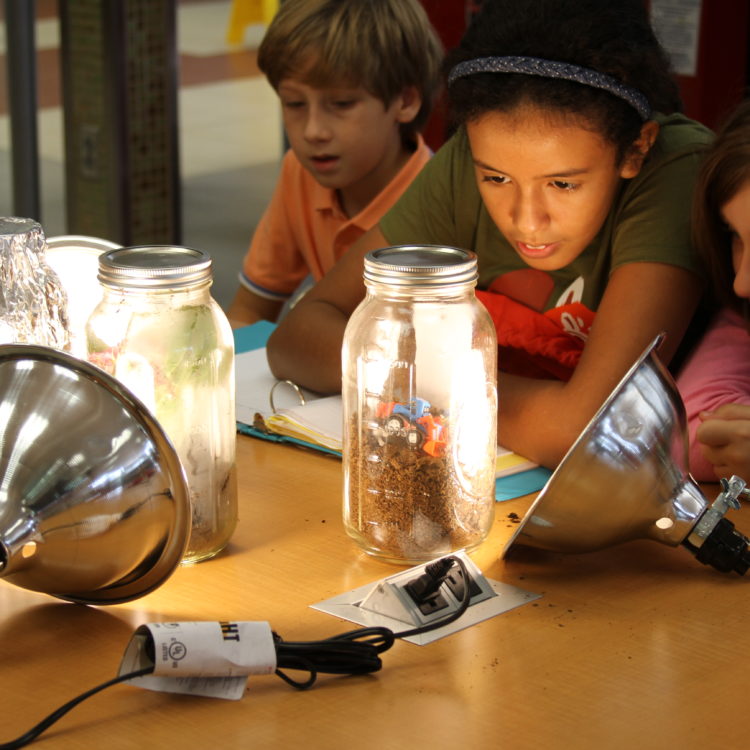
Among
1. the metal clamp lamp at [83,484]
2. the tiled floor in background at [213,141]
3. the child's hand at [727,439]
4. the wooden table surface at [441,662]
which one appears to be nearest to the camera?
the wooden table surface at [441,662]

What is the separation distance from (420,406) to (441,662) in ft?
0.77

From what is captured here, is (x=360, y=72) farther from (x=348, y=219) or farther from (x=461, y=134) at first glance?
(x=461, y=134)

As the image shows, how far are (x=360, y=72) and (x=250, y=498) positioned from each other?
3.29 feet

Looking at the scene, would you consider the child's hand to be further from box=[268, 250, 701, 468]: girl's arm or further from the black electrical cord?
the black electrical cord

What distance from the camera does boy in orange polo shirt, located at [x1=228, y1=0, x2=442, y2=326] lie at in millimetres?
2006

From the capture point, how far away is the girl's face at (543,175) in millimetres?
1284

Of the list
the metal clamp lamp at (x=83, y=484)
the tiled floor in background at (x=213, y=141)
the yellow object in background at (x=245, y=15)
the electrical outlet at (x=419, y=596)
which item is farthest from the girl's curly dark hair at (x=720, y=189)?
the yellow object in background at (x=245, y=15)

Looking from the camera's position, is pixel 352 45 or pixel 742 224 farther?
pixel 352 45


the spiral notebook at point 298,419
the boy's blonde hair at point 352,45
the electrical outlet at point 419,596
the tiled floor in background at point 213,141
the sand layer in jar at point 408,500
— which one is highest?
the boy's blonde hair at point 352,45

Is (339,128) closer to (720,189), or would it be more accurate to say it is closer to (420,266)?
(720,189)

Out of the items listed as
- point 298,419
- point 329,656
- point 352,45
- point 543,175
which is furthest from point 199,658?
point 352,45

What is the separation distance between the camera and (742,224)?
1321 mm

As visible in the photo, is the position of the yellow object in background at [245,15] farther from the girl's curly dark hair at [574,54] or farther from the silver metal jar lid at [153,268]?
the silver metal jar lid at [153,268]

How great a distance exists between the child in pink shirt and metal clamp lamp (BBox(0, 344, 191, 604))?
59 cm
